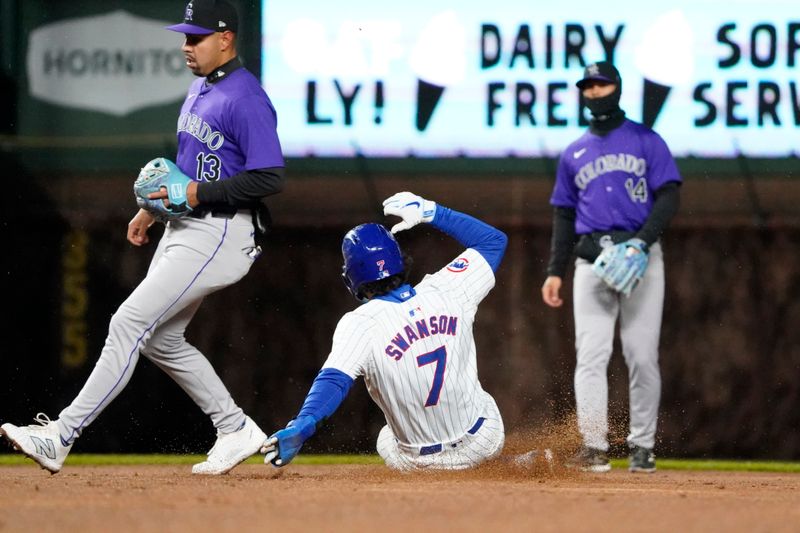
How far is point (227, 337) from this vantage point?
7.30 m

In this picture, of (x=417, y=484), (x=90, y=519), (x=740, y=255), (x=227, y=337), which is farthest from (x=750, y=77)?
(x=90, y=519)

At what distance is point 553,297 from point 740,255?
56.7 inches

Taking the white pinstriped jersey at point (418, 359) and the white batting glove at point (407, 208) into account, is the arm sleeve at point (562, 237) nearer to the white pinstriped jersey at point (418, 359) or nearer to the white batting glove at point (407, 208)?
the white batting glove at point (407, 208)

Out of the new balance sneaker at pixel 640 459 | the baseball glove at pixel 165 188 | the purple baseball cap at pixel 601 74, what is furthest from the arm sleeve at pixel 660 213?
the baseball glove at pixel 165 188

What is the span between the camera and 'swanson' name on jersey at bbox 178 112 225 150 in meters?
5.21

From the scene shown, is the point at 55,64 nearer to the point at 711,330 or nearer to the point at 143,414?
the point at 143,414

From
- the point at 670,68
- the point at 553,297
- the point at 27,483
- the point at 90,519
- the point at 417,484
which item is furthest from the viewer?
the point at 670,68

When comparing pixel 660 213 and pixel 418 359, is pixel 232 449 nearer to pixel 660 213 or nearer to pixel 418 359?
pixel 418 359

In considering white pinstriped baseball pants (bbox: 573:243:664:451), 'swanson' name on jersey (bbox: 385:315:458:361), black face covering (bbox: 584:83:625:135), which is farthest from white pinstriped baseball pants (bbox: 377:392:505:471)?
black face covering (bbox: 584:83:625:135)

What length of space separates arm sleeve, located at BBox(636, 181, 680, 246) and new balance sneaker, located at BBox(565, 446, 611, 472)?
0.92 meters

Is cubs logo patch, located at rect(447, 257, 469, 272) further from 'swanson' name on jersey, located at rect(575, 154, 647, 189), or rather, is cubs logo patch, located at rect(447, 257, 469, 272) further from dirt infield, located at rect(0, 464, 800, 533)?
'swanson' name on jersey, located at rect(575, 154, 647, 189)

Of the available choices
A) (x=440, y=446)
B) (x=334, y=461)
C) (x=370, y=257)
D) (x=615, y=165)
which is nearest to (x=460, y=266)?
(x=370, y=257)

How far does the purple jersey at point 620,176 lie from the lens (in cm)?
612

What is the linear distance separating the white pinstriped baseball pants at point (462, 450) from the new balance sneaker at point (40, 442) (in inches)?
45.3
